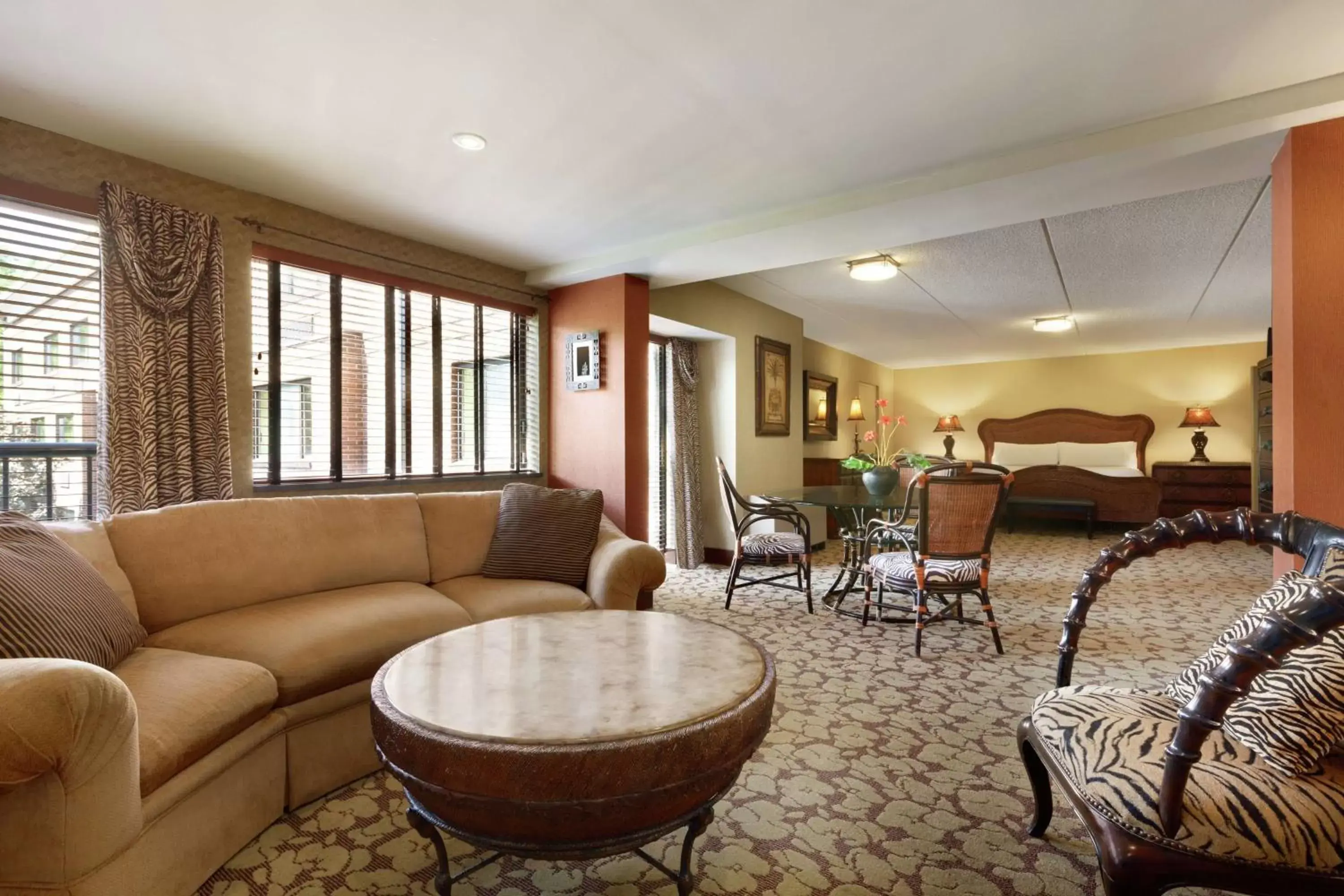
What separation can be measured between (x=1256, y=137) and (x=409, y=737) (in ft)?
11.0

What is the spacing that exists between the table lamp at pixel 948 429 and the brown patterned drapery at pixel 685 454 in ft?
16.7

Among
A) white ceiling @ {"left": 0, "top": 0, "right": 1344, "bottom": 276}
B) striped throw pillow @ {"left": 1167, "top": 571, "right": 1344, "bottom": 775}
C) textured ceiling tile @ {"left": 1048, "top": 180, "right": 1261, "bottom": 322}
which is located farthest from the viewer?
textured ceiling tile @ {"left": 1048, "top": 180, "right": 1261, "bottom": 322}

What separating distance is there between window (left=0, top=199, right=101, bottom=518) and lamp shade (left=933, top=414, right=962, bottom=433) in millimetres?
9129

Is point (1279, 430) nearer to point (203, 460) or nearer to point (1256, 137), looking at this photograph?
point (1256, 137)

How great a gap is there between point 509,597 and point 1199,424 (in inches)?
337

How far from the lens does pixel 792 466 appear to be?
6.38 m

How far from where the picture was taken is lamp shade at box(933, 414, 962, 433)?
29.7 ft

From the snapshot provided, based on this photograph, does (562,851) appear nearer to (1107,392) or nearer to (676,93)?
(676,93)

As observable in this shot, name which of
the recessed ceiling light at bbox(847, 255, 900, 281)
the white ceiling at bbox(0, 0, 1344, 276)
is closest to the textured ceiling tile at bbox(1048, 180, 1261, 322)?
the white ceiling at bbox(0, 0, 1344, 276)

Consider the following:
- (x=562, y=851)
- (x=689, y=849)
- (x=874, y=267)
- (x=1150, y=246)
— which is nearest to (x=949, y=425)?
(x=1150, y=246)

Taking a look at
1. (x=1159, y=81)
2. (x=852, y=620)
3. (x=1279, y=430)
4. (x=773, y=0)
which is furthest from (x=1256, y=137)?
(x=852, y=620)

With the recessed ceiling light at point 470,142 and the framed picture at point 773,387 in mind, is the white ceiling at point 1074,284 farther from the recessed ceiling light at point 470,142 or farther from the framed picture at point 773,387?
the recessed ceiling light at point 470,142

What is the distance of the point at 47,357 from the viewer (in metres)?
2.52

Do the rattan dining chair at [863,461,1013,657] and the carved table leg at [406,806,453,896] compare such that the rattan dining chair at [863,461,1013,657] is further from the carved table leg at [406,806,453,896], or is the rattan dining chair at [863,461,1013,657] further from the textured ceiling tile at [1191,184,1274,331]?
the carved table leg at [406,806,453,896]
